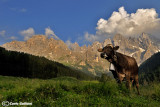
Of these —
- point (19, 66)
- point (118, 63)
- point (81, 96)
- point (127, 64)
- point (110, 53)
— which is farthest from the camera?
point (19, 66)

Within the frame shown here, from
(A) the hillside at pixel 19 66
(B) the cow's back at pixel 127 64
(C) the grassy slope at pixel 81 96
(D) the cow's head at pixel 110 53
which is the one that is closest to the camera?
(C) the grassy slope at pixel 81 96

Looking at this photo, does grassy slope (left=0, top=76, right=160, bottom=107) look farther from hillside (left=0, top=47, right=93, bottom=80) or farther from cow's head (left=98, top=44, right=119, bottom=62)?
hillside (left=0, top=47, right=93, bottom=80)

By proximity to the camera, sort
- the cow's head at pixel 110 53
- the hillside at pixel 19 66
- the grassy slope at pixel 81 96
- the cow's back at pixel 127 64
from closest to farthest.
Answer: the grassy slope at pixel 81 96
the cow's head at pixel 110 53
the cow's back at pixel 127 64
the hillside at pixel 19 66

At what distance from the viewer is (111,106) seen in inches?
189

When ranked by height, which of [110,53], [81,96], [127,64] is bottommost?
[81,96]

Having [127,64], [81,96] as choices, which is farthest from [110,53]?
[81,96]

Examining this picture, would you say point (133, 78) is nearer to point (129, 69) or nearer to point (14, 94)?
point (129, 69)

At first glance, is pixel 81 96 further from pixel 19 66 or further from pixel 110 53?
pixel 19 66

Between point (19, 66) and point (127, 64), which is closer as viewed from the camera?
Result: point (127, 64)

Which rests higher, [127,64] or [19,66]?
[19,66]

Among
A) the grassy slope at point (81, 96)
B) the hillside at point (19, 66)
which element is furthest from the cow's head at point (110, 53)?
the hillside at point (19, 66)

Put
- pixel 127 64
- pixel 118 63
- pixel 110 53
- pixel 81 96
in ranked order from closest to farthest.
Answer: pixel 81 96, pixel 110 53, pixel 118 63, pixel 127 64

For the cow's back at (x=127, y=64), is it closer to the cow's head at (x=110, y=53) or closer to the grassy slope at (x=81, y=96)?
the cow's head at (x=110, y=53)

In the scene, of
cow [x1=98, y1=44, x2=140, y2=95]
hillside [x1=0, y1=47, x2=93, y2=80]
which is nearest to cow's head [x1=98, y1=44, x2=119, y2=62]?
cow [x1=98, y1=44, x2=140, y2=95]
